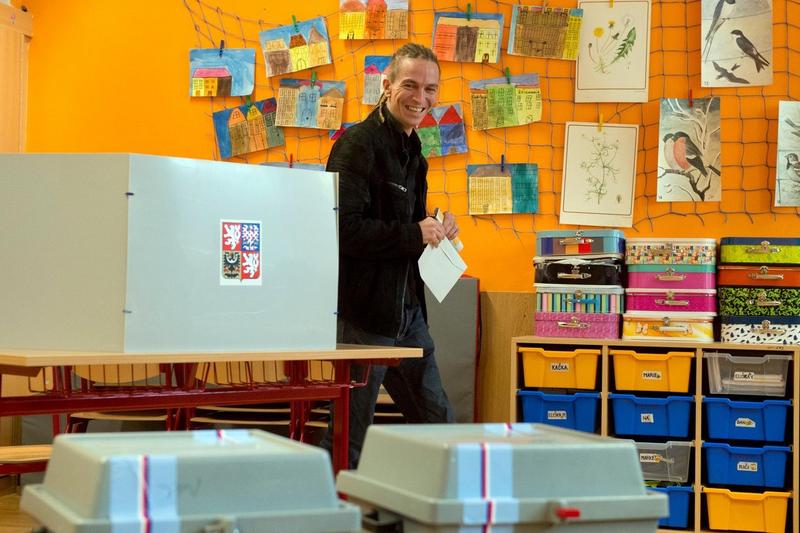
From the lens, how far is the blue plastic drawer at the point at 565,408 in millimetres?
3684

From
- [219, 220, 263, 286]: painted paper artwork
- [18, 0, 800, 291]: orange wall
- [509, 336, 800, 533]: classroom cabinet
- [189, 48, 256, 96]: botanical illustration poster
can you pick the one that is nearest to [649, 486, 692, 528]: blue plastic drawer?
[509, 336, 800, 533]: classroom cabinet

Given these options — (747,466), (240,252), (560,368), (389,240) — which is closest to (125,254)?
(240,252)

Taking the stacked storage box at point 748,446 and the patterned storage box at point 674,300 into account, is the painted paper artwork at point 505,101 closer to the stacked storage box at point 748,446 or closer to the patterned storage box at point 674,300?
the patterned storage box at point 674,300

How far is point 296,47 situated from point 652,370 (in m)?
2.02

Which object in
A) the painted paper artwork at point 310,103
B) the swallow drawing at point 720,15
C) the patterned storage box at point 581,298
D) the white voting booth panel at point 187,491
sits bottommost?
the white voting booth panel at point 187,491

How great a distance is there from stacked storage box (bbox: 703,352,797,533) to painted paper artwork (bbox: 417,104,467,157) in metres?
1.33

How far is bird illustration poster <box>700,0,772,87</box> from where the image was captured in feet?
13.0

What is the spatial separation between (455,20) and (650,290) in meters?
1.40

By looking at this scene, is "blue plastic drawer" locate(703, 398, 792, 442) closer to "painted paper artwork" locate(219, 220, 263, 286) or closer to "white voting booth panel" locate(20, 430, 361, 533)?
"painted paper artwork" locate(219, 220, 263, 286)

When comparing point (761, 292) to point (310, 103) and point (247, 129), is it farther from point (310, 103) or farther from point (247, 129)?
point (247, 129)

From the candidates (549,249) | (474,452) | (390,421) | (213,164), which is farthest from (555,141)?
(474,452)

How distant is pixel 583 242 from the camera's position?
12.4 ft

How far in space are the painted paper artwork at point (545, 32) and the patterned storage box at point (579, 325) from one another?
1.08 meters

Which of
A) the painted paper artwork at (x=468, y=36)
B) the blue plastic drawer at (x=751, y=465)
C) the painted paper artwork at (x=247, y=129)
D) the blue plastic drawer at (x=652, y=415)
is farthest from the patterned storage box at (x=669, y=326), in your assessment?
the painted paper artwork at (x=247, y=129)
